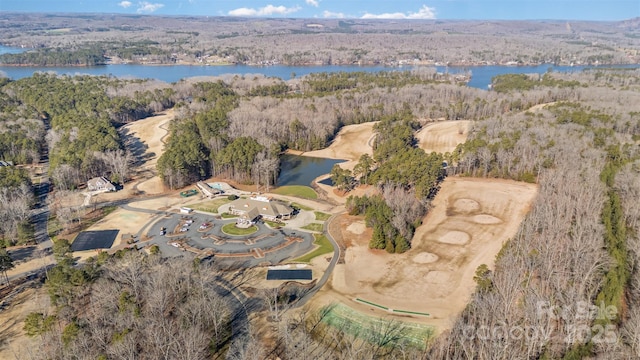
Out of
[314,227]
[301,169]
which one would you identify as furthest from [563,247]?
[301,169]

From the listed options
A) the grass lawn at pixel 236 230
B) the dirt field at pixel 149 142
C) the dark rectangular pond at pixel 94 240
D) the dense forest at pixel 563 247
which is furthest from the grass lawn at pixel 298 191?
the dense forest at pixel 563 247

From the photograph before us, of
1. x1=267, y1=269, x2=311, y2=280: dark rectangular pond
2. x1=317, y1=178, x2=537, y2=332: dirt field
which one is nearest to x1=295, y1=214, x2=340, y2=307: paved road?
x1=317, y1=178, x2=537, y2=332: dirt field

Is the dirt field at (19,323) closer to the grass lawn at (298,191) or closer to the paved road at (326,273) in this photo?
the paved road at (326,273)

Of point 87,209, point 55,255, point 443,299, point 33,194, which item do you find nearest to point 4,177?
point 33,194

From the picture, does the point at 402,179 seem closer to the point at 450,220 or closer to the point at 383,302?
the point at 450,220

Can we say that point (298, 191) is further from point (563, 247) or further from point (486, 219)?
point (563, 247)

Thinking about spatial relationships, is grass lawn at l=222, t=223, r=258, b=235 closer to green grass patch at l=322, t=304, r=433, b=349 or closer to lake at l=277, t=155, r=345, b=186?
green grass patch at l=322, t=304, r=433, b=349
